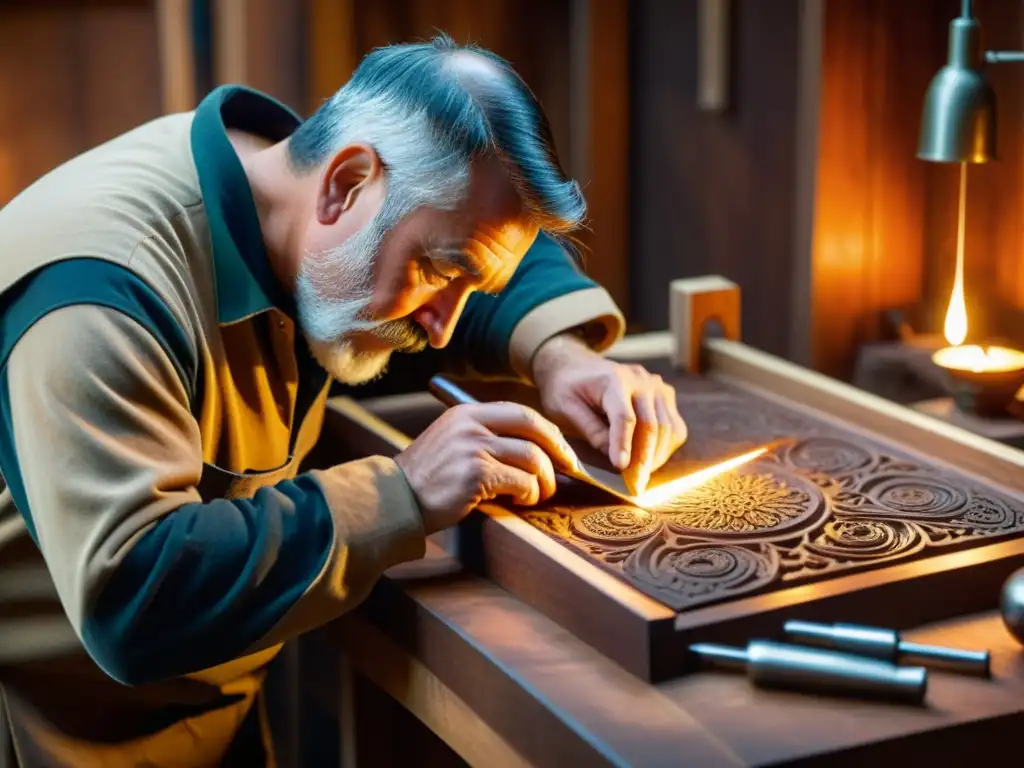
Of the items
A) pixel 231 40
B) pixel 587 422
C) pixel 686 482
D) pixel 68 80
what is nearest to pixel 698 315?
pixel 587 422

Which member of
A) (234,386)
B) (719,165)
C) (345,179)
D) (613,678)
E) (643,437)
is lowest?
(613,678)

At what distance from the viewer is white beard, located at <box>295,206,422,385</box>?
5.39 feet

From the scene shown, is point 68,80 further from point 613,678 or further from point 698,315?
point 613,678

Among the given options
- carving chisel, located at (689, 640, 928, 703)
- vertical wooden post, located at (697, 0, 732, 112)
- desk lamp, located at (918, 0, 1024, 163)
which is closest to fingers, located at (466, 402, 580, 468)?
carving chisel, located at (689, 640, 928, 703)

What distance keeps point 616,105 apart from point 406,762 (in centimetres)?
176

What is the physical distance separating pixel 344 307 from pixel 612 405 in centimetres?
39

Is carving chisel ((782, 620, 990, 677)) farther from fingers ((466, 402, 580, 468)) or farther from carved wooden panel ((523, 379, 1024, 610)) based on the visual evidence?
fingers ((466, 402, 580, 468))

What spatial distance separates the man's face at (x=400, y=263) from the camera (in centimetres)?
160

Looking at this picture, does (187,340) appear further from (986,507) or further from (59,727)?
(986,507)

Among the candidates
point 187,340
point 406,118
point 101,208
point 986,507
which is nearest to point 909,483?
point 986,507

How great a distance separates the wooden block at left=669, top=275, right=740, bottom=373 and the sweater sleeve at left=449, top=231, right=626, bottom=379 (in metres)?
0.15

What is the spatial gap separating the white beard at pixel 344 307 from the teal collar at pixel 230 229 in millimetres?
48

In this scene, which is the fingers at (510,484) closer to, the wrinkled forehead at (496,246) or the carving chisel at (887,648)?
the wrinkled forehead at (496,246)

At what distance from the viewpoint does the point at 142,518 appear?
139 cm
